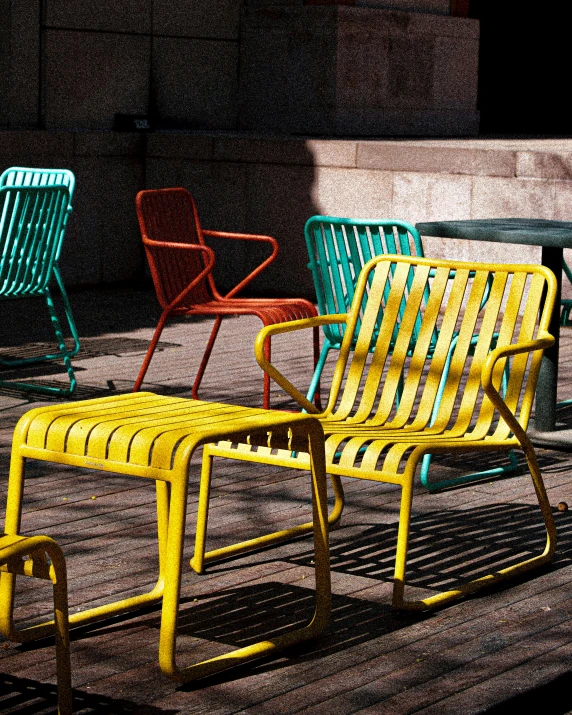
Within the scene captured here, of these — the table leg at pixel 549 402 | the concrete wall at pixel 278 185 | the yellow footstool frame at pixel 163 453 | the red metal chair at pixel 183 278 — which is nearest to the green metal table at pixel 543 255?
the table leg at pixel 549 402

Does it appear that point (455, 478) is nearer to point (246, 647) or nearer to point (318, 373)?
point (318, 373)

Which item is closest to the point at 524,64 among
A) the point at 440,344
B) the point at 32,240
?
the point at 32,240

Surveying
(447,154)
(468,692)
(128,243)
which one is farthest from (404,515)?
(128,243)

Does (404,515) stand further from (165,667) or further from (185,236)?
(185,236)

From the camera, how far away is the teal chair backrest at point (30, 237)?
7312 millimetres

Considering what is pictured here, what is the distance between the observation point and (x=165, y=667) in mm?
3465

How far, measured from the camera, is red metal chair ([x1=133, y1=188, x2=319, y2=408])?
692 centimetres

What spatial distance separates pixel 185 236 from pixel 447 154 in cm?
404

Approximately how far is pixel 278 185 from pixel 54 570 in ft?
30.2

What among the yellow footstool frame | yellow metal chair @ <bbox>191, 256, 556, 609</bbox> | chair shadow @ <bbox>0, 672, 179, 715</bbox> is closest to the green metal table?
yellow metal chair @ <bbox>191, 256, 556, 609</bbox>

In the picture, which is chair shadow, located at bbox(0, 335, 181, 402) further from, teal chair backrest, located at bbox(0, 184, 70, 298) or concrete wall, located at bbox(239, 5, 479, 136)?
concrete wall, located at bbox(239, 5, 479, 136)

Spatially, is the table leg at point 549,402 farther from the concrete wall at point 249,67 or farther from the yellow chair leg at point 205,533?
the concrete wall at point 249,67

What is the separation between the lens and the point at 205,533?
4527mm

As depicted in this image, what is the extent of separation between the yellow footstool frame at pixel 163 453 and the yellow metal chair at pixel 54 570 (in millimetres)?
322
